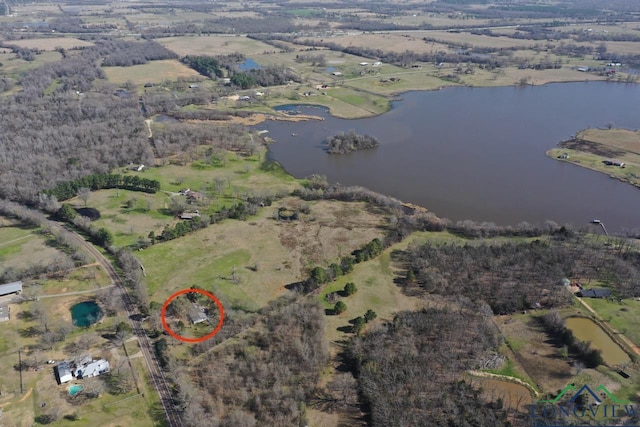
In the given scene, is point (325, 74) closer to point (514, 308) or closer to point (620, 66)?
point (620, 66)

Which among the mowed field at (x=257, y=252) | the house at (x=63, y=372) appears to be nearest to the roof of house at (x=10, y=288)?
the mowed field at (x=257, y=252)

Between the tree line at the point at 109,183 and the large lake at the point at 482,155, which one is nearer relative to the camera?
the tree line at the point at 109,183

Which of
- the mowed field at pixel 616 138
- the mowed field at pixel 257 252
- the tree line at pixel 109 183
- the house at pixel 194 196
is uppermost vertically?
the mowed field at pixel 616 138

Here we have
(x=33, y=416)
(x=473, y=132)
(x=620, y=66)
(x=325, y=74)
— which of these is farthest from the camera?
(x=620, y=66)

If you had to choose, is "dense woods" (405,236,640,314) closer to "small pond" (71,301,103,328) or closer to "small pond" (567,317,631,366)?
"small pond" (567,317,631,366)

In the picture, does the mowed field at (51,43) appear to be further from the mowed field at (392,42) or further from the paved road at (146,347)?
the paved road at (146,347)

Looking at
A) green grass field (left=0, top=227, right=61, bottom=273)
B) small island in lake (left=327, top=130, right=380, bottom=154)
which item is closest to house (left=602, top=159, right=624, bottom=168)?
small island in lake (left=327, top=130, right=380, bottom=154)

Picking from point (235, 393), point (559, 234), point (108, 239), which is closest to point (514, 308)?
point (559, 234)
